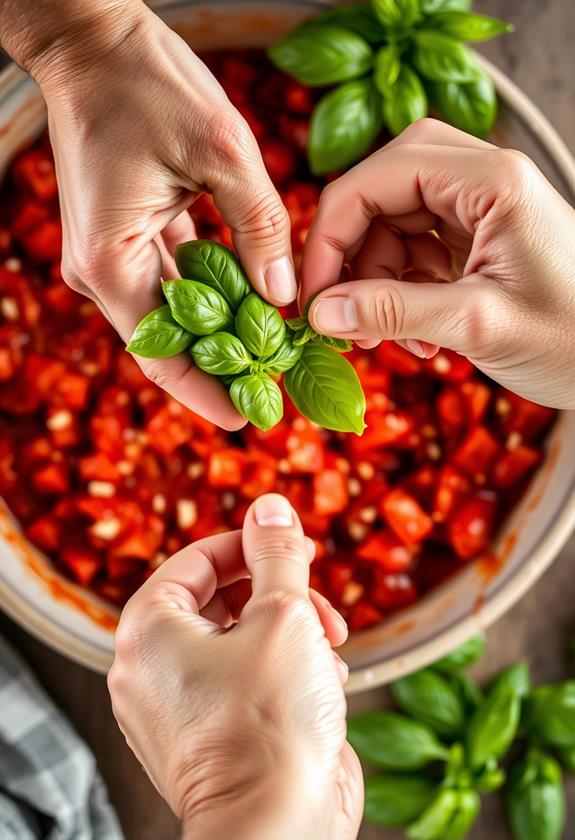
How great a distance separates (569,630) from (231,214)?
1404mm

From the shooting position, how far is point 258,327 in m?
1.27

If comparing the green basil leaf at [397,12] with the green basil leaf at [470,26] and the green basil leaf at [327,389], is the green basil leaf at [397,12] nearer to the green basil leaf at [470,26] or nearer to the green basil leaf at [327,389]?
the green basil leaf at [470,26]

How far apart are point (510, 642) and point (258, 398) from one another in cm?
118

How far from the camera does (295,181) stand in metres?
2.00

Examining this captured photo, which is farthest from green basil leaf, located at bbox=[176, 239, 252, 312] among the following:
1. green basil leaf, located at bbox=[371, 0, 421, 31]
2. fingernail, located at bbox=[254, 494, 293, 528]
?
green basil leaf, located at bbox=[371, 0, 421, 31]

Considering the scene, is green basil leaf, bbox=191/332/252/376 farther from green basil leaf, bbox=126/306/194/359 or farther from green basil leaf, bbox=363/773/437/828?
green basil leaf, bbox=363/773/437/828

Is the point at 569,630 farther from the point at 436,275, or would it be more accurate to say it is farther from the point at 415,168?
the point at 415,168

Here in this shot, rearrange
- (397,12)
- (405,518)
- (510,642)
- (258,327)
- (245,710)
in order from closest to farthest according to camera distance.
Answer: (245,710)
(258,327)
(397,12)
(405,518)
(510,642)

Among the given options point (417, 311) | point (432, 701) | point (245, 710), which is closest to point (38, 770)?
point (432, 701)

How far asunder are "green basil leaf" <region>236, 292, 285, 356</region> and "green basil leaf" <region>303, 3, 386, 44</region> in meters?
0.81

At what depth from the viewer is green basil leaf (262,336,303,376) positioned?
1.32 m

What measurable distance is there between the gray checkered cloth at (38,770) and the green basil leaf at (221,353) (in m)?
1.09

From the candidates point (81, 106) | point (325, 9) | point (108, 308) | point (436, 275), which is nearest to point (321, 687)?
point (108, 308)

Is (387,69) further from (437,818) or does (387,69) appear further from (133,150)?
(437,818)
